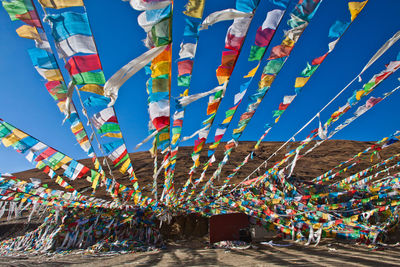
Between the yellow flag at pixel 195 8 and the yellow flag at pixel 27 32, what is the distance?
163cm

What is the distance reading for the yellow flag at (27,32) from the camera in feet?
8.00

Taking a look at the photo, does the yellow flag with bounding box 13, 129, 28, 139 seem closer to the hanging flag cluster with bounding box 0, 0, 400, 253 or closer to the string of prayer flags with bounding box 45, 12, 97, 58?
the hanging flag cluster with bounding box 0, 0, 400, 253

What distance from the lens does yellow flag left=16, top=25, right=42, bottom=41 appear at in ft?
8.00

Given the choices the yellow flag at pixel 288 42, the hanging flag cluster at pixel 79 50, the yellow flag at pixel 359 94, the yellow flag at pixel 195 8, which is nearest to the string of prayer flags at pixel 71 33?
the hanging flag cluster at pixel 79 50

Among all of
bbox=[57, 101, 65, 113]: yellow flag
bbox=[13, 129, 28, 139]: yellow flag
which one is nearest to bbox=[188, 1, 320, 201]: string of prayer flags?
bbox=[57, 101, 65, 113]: yellow flag

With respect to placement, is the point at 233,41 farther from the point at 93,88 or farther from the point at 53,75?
the point at 53,75

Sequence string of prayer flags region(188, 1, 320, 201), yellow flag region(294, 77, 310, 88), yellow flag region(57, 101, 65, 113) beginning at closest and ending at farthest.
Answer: string of prayer flags region(188, 1, 320, 201)
yellow flag region(57, 101, 65, 113)
yellow flag region(294, 77, 310, 88)

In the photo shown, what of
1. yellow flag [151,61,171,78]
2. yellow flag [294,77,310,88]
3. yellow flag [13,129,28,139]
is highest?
yellow flag [294,77,310,88]

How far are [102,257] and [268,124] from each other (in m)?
5.51

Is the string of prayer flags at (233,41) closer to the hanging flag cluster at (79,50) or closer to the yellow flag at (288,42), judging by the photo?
the yellow flag at (288,42)

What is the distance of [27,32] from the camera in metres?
Result: 2.46

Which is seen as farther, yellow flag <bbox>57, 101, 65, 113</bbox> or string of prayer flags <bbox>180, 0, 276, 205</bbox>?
yellow flag <bbox>57, 101, 65, 113</bbox>

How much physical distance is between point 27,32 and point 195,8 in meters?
1.81

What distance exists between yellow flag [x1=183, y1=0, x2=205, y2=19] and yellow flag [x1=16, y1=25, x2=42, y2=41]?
5.35ft
